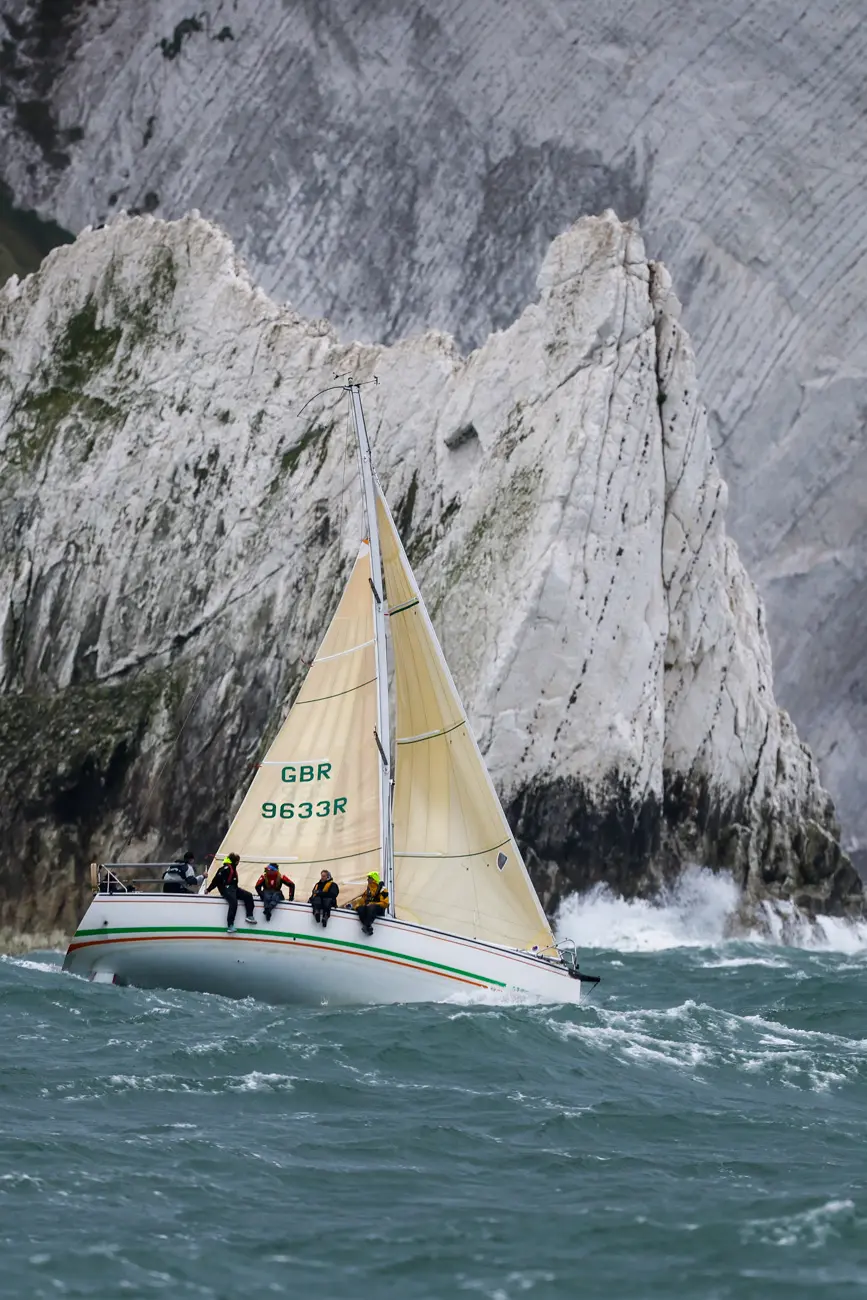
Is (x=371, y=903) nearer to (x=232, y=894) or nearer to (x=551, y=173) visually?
(x=232, y=894)

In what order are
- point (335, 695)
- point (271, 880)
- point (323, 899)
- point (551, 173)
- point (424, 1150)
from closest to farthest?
point (424, 1150) → point (323, 899) → point (271, 880) → point (335, 695) → point (551, 173)

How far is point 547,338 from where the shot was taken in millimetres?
43281

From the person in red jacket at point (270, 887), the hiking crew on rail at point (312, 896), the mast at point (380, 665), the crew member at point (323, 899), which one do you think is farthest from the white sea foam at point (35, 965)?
the mast at point (380, 665)

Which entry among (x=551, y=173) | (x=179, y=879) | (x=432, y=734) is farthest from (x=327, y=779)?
(x=551, y=173)

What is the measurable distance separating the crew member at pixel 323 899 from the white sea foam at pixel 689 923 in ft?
42.7

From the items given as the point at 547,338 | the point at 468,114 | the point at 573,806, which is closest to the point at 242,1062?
the point at 573,806

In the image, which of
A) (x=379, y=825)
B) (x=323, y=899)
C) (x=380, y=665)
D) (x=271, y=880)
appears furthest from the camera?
(x=380, y=665)

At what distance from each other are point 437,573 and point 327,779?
47.4 ft

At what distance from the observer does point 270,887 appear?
Result: 26.1 metres

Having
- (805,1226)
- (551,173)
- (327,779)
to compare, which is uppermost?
(551,173)

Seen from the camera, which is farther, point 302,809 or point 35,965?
point 35,965

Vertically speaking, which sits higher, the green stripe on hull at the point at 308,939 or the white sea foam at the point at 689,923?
the white sea foam at the point at 689,923

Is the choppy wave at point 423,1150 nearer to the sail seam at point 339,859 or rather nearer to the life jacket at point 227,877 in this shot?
the life jacket at point 227,877

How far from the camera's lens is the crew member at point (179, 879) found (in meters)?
27.7
